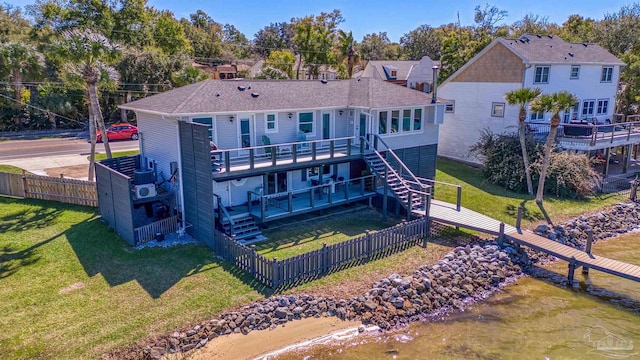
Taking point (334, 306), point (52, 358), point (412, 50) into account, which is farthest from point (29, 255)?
point (412, 50)

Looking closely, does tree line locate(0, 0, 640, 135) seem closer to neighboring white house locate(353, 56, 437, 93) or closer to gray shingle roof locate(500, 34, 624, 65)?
neighboring white house locate(353, 56, 437, 93)

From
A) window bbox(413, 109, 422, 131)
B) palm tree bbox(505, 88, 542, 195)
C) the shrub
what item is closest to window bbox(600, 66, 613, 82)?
the shrub

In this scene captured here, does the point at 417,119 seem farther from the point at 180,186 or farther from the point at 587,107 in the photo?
the point at 587,107

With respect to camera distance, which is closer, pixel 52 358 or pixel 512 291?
pixel 52 358

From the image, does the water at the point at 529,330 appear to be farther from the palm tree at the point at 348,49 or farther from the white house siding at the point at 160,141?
the palm tree at the point at 348,49

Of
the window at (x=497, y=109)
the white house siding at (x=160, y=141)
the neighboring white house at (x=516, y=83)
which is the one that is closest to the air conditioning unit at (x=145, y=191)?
the white house siding at (x=160, y=141)

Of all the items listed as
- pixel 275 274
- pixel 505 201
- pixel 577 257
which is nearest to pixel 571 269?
pixel 577 257

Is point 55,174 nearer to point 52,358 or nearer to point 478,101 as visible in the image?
point 52,358
